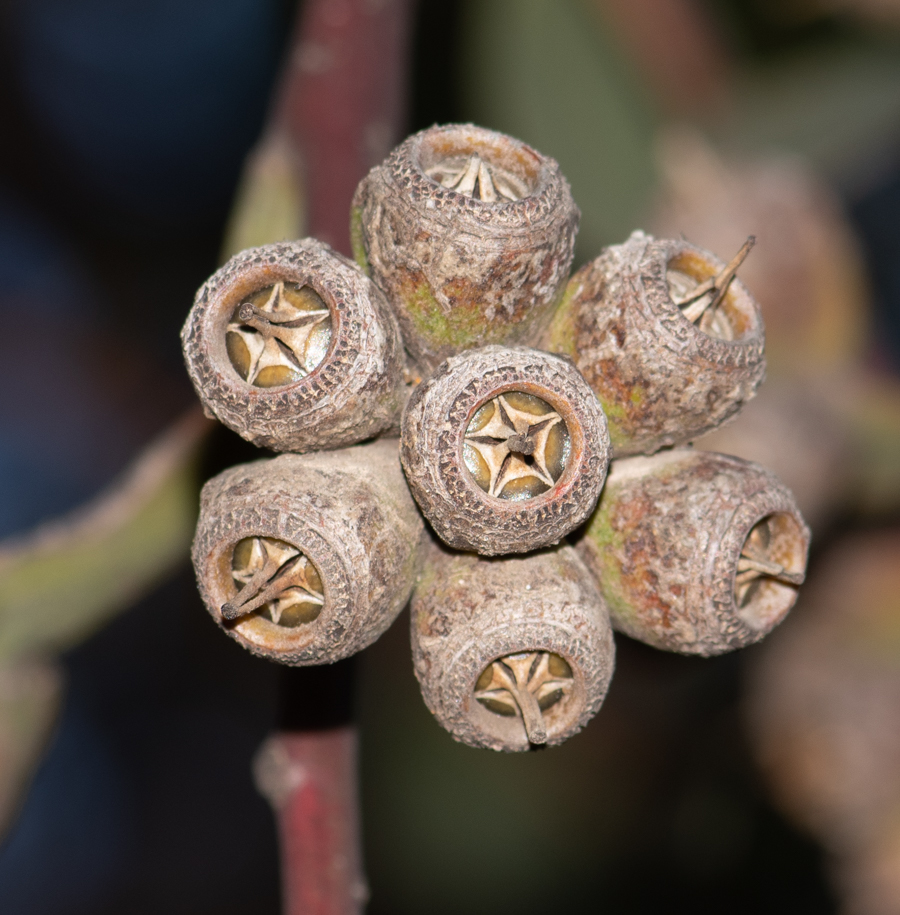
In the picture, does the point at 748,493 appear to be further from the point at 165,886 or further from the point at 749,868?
the point at 165,886

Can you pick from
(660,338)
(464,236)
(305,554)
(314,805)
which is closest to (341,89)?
(464,236)

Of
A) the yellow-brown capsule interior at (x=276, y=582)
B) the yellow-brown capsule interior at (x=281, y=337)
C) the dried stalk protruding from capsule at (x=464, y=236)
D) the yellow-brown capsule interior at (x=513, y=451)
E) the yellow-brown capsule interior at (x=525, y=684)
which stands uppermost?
the dried stalk protruding from capsule at (x=464, y=236)

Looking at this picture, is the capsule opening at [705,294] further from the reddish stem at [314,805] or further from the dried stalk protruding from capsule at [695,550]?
the reddish stem at [314,805]

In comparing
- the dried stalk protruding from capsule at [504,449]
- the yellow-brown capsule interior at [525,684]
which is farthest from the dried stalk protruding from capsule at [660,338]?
the yellow-brown capsule interior at [525,684]

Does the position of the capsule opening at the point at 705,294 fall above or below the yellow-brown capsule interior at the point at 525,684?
above

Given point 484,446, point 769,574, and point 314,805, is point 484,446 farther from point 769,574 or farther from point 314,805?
point 314,805

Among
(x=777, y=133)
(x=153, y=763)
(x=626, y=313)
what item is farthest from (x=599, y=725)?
(x=153, y=763)
